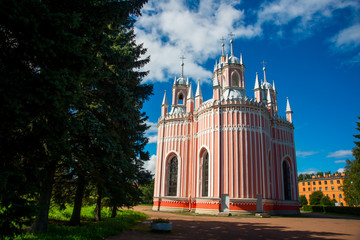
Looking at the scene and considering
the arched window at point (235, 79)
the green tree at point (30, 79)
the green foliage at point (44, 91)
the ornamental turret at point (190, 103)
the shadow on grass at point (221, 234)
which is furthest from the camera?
the ornamental turret at point (190, 103)

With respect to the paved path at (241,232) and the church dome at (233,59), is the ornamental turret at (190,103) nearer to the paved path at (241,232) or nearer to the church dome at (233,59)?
the church dome at (233,59)

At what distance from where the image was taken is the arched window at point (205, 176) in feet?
83.3

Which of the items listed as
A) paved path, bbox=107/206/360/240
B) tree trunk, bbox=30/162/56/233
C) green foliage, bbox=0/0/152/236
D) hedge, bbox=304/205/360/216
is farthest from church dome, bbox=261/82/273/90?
tree trunk, bbox=30/162/56/233

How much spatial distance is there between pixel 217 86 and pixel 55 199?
19650 millimetres

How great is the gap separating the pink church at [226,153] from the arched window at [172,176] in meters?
0.07

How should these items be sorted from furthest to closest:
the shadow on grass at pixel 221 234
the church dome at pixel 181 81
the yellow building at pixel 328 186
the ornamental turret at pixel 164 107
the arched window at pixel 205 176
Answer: the yellow building at pixel 328 186 → the church dome at pixel 181 81 → the ornamental turret at pixel 164 107 → the arched window at pixel 205 176 → the shadow on grass at pixel 221 234

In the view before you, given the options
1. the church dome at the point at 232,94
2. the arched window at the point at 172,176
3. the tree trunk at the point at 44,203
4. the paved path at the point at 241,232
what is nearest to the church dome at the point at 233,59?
the church dome at the point at 232,94

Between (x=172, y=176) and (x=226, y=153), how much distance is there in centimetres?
878

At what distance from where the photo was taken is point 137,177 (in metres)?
13.3

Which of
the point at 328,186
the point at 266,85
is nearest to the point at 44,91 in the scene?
the point at 266,85

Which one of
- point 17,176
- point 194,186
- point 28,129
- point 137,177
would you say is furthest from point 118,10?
point 194,186

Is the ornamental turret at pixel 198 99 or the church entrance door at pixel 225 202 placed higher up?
the ornamental turret at pixel 198 99

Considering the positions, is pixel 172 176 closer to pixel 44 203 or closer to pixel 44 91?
pixel 44 203

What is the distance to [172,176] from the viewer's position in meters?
29.7
